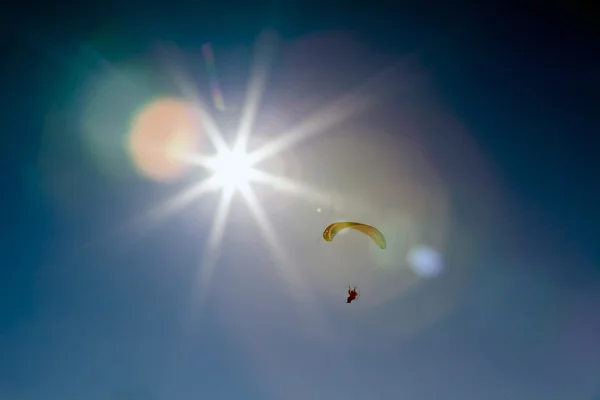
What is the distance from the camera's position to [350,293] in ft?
70.5

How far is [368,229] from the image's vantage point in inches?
807

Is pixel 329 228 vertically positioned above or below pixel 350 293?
above

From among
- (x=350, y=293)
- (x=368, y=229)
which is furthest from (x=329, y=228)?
(x=350, y=293)

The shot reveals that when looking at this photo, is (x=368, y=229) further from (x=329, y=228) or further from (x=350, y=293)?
(x=350, y=293)

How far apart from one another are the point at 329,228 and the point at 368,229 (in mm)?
2902

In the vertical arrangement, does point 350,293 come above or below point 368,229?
below

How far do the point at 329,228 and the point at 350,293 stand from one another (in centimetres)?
554

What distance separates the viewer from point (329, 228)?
20.5m

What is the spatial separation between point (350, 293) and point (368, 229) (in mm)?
5325
